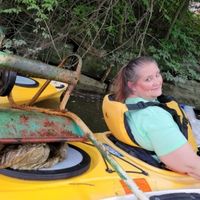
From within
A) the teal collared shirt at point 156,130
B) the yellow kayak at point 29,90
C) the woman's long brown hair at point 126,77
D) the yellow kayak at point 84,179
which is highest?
the woman's long brown hair at point 126,77

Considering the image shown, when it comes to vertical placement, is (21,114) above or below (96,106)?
above

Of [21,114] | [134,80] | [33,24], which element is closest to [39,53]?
[33,24]

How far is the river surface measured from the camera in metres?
4.43

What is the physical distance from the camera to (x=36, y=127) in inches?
70.6

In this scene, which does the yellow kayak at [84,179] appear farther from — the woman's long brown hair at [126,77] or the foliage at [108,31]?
the foliage at [108,31]

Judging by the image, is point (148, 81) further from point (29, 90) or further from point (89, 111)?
point (89, 111)

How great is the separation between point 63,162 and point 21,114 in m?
0.30

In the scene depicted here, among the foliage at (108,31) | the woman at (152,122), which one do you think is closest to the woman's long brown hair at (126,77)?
the woman at (152,122)

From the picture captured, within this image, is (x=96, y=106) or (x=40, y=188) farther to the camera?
(x=96, y=106)

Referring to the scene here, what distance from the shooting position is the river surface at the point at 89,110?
4.43 meters

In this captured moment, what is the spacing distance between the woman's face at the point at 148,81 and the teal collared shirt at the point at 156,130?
0.17 feet

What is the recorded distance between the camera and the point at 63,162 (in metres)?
1.94

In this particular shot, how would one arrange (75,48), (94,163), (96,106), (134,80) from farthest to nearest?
(75,48), (96,106), (134,80), (94,163)

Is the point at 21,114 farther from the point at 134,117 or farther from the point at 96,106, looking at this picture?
the point at 96,106
